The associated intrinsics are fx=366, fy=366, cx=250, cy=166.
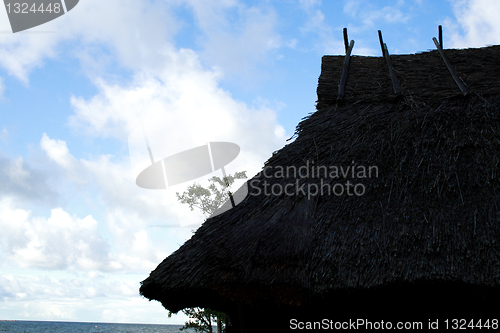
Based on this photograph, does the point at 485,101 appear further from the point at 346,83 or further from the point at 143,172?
the point at 143,172

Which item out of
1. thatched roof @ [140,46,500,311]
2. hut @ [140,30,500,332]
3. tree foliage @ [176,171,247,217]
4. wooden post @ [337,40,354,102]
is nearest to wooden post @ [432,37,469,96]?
hut @ [140,30,500,332]

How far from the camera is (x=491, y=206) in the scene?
295 cm

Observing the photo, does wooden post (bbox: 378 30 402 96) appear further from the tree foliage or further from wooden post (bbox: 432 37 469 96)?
the tree foliage

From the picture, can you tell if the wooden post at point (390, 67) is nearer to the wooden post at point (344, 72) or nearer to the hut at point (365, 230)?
the hut at point (365, 230)

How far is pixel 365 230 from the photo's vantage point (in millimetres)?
3051

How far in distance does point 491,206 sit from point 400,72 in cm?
330

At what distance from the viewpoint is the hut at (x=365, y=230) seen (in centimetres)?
281

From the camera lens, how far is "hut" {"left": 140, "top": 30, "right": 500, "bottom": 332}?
2809 millimetres

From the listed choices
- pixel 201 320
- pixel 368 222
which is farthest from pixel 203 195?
pixel 368 222

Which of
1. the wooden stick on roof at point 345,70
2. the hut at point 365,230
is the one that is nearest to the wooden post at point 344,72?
the wooden stick on roof at point 345,70

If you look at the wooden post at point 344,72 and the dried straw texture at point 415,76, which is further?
the wooden post at point 344,72

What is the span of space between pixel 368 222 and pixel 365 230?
9cm

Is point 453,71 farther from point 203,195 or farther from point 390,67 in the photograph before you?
point 203,195

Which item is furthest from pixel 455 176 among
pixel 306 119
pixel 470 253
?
pixel 306 119
